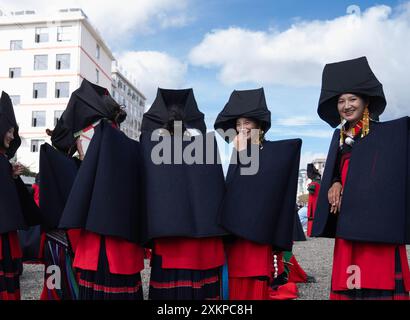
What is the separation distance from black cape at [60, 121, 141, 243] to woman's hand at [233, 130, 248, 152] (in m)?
0.97

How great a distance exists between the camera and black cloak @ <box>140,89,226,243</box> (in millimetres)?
3469

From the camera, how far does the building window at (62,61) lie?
43.2 m

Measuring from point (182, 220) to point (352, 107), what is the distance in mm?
1595

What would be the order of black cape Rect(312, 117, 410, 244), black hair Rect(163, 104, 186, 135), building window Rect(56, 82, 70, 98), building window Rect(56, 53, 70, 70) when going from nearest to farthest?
black cape Rect(312, 117, 410, 244), black hair Rect(163, 104, 186, 135), building window Rect(56, 82, 70, 98), building window Rect(56, 53, 70, 70)

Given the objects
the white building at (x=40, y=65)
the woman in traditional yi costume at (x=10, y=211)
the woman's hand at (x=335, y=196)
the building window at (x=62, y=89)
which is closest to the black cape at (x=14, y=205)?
the woman in traditional yi costume at (x=10, y=211)

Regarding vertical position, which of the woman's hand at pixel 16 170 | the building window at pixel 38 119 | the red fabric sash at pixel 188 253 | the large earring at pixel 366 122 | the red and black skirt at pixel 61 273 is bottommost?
the red and black skirt at pixel 61 273

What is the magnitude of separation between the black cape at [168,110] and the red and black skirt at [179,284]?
1138mm

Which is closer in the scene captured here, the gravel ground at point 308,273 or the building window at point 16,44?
the gravel ground at point 308,273

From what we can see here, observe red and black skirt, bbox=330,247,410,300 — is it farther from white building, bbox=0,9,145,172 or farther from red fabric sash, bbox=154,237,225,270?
white building, bbox=0,9,145,172

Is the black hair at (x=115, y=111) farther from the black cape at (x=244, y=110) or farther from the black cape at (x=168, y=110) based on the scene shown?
the black cape at (x=244, y=110)

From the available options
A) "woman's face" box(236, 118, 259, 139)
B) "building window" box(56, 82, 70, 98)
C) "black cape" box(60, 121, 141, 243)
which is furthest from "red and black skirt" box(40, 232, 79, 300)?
"building window" box(56, 82, 70, 98)

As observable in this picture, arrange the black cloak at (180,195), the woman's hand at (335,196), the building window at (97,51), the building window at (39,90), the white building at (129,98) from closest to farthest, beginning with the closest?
the woman's hand at (335,196), the black cloak at (180,195), the building window at (39,90), the building window at (97,51), the white building at (129,98)

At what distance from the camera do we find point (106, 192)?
3441 millimetres

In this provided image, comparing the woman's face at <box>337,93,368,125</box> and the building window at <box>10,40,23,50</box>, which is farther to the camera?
the building window at <box>10,40,23,50</box>
